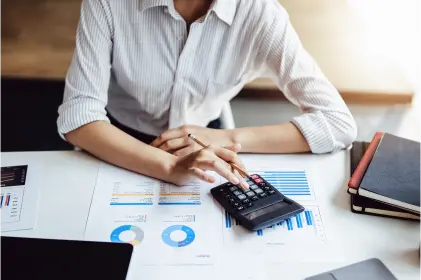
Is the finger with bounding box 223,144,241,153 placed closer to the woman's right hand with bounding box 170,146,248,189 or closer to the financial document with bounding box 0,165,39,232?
the woman's right hand with bounding box 170,146,248,189

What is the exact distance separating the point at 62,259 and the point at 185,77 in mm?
594

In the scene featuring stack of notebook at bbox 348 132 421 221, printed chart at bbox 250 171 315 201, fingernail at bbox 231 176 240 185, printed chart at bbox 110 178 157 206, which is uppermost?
stack of notebook at bbox 348 132 421 221

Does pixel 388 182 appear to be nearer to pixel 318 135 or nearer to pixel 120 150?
pixel 318 135

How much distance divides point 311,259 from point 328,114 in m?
0.41

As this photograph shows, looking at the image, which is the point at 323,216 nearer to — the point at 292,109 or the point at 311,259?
the point at 311,259

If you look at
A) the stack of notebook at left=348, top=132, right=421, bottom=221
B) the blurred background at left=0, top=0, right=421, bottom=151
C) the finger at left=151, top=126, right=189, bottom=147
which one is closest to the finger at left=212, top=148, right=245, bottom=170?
the finger at left=151, top=126, right=189, bottom=147

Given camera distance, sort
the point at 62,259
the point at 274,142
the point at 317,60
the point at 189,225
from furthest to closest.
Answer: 1. the point at 317,60
2. the point at 274,142
3. the point at 189,225
4. the point at 62,259

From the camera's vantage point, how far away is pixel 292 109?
2.09m

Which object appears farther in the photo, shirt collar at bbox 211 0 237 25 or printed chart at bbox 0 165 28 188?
shirt collar at bbox 211 0 237 25

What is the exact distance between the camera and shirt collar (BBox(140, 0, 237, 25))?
1149 mm

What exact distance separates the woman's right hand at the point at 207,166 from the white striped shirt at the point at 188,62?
0.65 feet

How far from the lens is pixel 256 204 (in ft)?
3.07

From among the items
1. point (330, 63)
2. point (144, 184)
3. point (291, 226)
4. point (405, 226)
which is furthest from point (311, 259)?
point (330, 63)

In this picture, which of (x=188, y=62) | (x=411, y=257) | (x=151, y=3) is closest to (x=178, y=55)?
(x=188, y=62)
